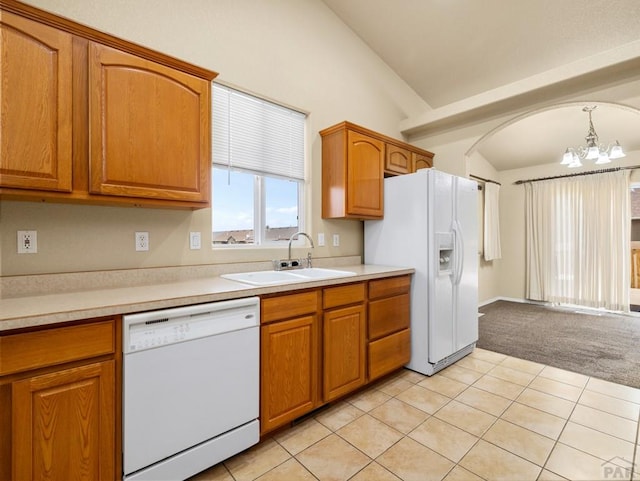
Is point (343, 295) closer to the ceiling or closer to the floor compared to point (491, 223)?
closer to the floor

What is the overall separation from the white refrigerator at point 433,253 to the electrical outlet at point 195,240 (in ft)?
5.62

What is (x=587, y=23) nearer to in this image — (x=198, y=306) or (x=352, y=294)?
(x=352, y=294)

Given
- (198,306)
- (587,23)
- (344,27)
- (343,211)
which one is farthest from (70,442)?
(587,23)

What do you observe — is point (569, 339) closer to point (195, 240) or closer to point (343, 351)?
point (343, 351)

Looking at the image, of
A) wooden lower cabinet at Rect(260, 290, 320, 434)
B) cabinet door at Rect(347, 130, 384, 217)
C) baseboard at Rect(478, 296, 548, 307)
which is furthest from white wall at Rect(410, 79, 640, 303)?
wooden lower cabinet at Rect(260, 290, 320, 434)

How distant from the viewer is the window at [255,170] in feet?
7.82

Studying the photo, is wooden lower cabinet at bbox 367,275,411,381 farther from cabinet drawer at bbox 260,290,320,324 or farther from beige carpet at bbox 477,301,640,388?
beige carpet at bbox 477,301,640,388

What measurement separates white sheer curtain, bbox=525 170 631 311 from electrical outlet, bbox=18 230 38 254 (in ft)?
22.0

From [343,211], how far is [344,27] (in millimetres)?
2002

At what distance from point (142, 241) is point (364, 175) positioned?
1892 mm

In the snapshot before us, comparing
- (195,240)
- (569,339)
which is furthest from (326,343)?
(569,339)

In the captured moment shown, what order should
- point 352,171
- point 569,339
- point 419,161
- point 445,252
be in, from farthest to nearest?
point 569,339 → point 419,161 → point 445,252 → point 352,171

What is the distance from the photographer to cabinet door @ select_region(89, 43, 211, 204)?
4.99ft

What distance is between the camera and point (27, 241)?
1606 mm
